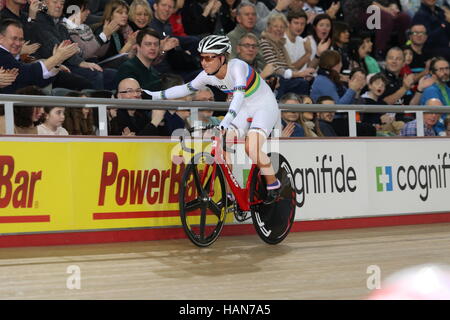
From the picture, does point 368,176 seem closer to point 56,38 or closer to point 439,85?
point 439,85

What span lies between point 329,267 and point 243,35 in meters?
5.19

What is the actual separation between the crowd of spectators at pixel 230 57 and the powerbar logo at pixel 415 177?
0.90 m

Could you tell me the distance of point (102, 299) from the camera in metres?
5.55

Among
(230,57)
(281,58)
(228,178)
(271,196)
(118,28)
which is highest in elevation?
(118,28)

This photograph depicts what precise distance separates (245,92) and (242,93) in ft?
1.58

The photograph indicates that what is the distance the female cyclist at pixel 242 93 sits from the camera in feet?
26.1

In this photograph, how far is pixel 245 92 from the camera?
8.34m

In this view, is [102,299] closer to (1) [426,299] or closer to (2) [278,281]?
(2) [278,281]

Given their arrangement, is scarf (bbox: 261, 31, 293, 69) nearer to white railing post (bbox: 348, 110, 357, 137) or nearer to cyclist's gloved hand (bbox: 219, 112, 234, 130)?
white railing post (bbox: 348, 110, 357, 137)

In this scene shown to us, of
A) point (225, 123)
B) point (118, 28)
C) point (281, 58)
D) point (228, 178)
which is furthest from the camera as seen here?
point (281, 58)

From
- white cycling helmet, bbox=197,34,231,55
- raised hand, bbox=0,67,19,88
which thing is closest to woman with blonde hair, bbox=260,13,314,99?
white cycling helmet, bbox=197,34,231,55

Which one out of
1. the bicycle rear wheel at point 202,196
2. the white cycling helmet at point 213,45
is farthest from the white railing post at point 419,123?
the white cycling helmet at point 213,45

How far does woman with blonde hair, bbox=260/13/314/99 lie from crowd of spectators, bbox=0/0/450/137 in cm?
2

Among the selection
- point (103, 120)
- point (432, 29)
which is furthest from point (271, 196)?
point (432, 29)
